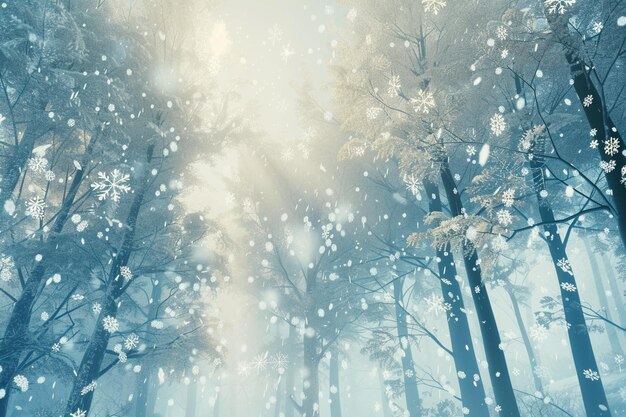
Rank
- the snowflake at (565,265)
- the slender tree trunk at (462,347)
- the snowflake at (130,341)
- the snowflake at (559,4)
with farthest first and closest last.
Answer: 1. the snowflake at (565,265)
2. the snowflake at (130,341)
3. the slender tree trunk at (462,347)
4. the snowflake at (559,4)

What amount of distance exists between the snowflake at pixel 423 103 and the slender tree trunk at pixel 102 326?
537cm

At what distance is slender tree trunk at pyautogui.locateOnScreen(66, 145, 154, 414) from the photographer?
5.68 meters

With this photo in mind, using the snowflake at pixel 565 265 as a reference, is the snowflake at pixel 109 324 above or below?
below

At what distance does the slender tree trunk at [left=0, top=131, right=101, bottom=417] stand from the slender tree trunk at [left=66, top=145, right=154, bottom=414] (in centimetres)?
92

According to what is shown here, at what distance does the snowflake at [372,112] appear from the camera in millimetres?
6087

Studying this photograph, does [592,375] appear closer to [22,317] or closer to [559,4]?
[559,4]

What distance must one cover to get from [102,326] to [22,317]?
1.39 metres

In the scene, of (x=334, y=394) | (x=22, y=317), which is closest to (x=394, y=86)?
(x=22, y=317)

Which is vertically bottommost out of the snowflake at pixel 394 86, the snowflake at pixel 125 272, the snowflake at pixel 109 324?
the snowflake at pixel 109 324

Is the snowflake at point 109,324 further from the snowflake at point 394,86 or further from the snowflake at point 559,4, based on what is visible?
the snowflake at point 559,4

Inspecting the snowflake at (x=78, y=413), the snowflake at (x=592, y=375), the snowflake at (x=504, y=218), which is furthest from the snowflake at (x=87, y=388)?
the snowflake at (x=592, y=375)

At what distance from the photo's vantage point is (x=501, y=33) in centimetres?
416

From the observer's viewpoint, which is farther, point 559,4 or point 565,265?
point 565,265

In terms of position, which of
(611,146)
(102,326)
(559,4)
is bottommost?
(102,326)
